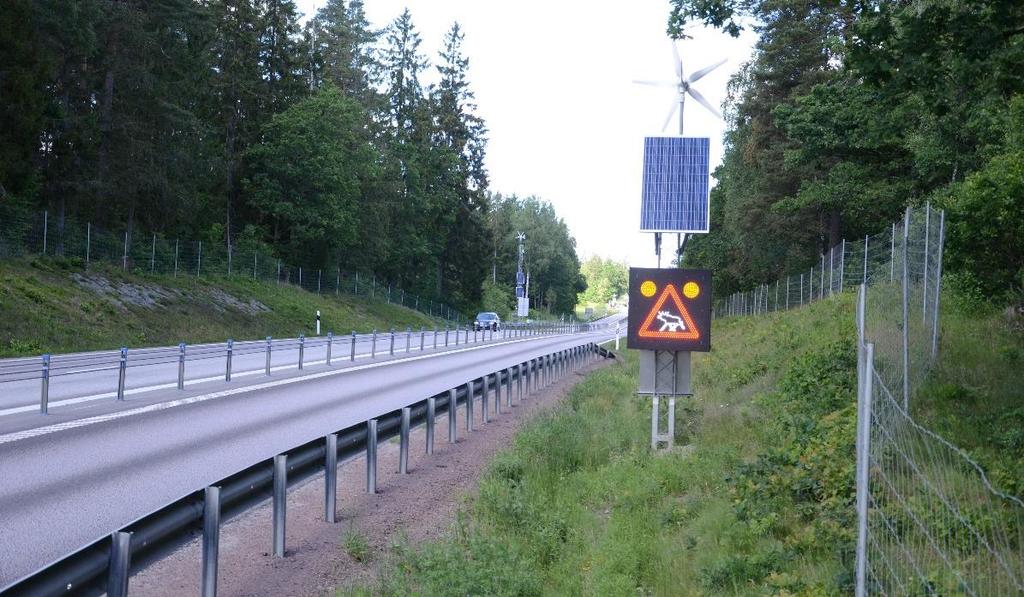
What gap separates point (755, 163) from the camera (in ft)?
170

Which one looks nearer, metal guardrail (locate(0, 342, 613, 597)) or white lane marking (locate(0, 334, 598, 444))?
metal guardrail (locate(0, 342, 613, 597))

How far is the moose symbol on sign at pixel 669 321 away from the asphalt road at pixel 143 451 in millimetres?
4909

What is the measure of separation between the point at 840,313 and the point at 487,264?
81840 millimetres

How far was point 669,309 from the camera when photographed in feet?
47.1

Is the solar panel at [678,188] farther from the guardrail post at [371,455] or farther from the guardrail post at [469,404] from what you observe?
the guardrail post at [371,455]

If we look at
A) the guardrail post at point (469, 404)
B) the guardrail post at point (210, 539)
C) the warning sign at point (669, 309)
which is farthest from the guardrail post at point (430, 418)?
the guardrail post at point (210, 539)

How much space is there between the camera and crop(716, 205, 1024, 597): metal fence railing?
15.1 ft

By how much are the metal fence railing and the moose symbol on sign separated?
263 cm

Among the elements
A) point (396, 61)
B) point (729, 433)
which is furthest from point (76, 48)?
point (396, 61)

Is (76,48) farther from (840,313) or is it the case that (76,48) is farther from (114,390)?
(840,313)

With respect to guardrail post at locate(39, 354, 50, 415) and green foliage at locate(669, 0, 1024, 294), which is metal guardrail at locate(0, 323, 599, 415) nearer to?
guardrail post at locate(39, 354, 50, 415)

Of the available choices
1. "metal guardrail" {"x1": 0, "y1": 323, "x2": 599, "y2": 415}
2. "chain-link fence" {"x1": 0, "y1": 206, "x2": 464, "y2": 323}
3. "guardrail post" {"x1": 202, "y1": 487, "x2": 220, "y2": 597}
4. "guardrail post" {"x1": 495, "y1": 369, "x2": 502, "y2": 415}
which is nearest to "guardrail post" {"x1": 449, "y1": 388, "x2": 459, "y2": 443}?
"guardrail post" {"x1": 495, "y1": 369, "x2": 502, "y2": 415}

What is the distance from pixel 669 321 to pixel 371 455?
17.1 feet

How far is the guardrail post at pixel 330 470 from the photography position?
9.20 m
